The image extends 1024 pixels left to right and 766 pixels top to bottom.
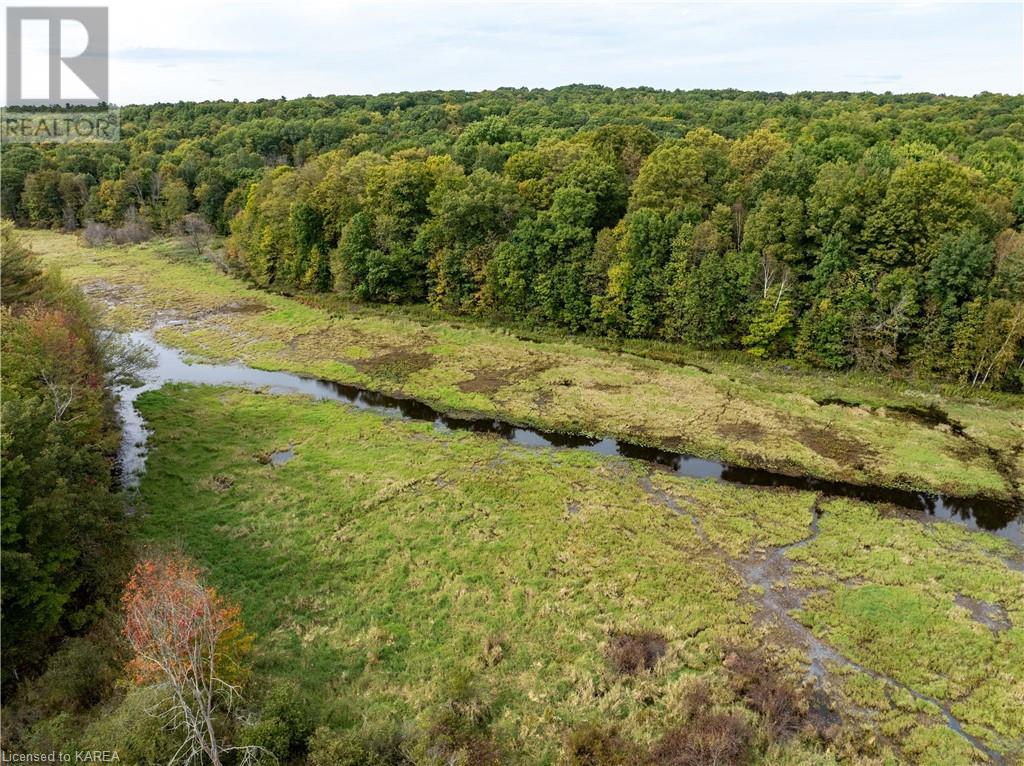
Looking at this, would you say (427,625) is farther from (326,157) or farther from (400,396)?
(326,157)

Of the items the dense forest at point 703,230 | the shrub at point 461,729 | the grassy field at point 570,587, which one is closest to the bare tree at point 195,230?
the dense forest at point 703,230

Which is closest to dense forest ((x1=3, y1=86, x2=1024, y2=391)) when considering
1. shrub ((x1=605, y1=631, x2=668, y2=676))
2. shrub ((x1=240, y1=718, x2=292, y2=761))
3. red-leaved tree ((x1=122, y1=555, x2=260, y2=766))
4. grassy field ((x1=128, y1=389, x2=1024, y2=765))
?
grassy field ((x1=128, y1=389, x2=1024, y2=765))

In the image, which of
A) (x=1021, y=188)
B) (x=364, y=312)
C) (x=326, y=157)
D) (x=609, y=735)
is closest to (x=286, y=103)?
(x=326, y=157)

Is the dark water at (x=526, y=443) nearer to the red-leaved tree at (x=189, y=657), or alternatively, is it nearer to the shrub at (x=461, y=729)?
the red-leaved tree at (x=189, y=657)

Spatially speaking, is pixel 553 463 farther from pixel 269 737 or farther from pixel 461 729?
pixel 269 737

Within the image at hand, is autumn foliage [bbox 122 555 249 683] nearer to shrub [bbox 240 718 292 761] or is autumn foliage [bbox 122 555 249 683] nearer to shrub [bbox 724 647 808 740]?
shrub [bbox 240 718 292 761]
